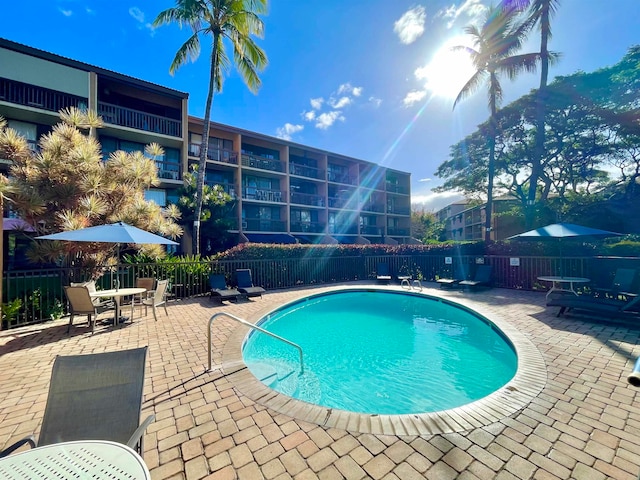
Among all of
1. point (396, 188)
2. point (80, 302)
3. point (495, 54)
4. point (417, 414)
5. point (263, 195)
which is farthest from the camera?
point (396, 188)

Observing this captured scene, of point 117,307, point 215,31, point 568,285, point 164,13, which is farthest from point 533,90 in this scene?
point 117,307

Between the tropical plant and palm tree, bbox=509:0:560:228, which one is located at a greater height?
palm tree, bbox=509:0:560:228

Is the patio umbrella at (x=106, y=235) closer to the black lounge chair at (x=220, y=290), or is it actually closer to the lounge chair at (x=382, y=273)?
the black lounge chair at (x=220, y=290)

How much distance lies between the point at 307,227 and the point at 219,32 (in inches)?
614

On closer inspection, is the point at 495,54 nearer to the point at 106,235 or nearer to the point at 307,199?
the point at 307,199

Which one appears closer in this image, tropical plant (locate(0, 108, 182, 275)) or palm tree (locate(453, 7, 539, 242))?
tropical plant (locate(0, 108, 182, 275))

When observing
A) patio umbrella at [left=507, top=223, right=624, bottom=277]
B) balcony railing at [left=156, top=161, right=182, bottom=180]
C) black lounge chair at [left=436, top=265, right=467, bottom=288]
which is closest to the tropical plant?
balcony railing at [left=156, top=161, right=182, bottom=180]

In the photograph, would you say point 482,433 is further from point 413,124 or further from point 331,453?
point 413,124

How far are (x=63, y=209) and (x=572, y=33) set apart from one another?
21992 millimetres

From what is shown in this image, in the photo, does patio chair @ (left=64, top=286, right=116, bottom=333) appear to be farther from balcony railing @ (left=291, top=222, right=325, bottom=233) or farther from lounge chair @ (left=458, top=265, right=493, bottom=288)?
balcony railing @ (left=291, top=222, right=325, bottom=233)

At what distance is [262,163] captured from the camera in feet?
72.9

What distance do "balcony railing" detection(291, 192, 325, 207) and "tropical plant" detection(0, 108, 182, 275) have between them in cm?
1596

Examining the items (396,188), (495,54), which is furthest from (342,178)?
(495,54)

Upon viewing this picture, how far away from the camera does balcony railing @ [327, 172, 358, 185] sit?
28.2m
